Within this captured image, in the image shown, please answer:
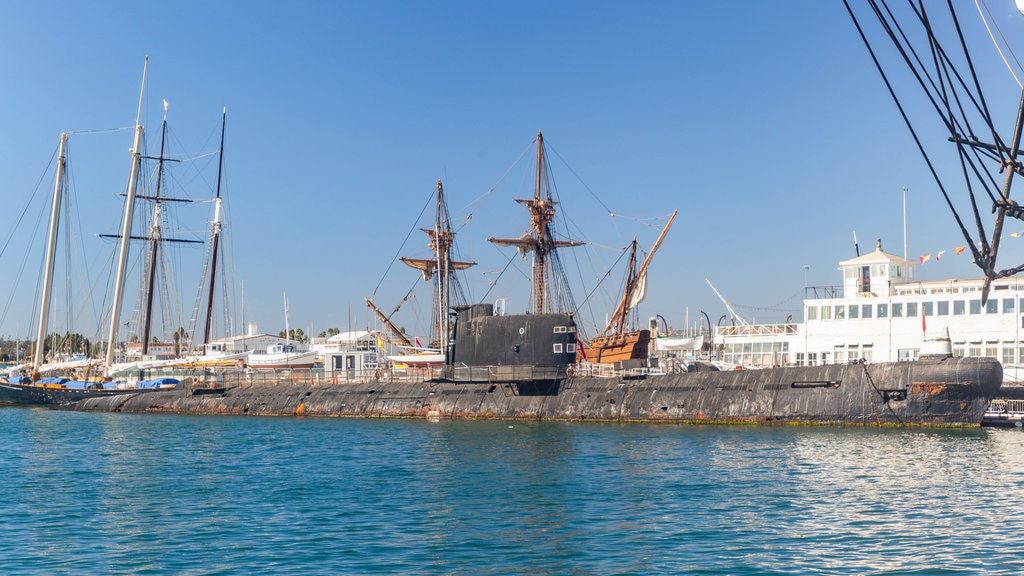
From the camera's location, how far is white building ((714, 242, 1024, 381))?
155 ft

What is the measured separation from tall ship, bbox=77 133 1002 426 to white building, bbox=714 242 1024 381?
6.75 metres

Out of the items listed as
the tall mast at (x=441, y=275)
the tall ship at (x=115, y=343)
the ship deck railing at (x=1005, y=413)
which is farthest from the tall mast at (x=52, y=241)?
the ship deck railing at (x=1005, y=413)

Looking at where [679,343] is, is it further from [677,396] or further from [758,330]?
[677,396]

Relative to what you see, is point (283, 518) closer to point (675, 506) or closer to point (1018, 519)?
point (675, 506)

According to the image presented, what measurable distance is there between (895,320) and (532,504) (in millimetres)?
34177

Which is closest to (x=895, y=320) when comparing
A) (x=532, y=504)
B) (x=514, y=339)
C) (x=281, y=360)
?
(x=514, y=339)

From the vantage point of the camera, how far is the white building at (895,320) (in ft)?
155

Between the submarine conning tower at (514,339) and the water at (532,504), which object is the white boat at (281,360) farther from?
the water at (532,504)

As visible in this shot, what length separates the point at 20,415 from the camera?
60469 mm

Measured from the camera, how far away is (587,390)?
46938 millimetres

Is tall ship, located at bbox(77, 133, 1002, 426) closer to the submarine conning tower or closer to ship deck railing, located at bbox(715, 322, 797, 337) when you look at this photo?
the submarine conning tower

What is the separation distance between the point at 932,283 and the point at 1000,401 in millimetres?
9738

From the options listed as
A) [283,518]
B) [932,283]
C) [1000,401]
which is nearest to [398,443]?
[283,518]

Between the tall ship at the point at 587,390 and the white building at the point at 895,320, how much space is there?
675 cm
